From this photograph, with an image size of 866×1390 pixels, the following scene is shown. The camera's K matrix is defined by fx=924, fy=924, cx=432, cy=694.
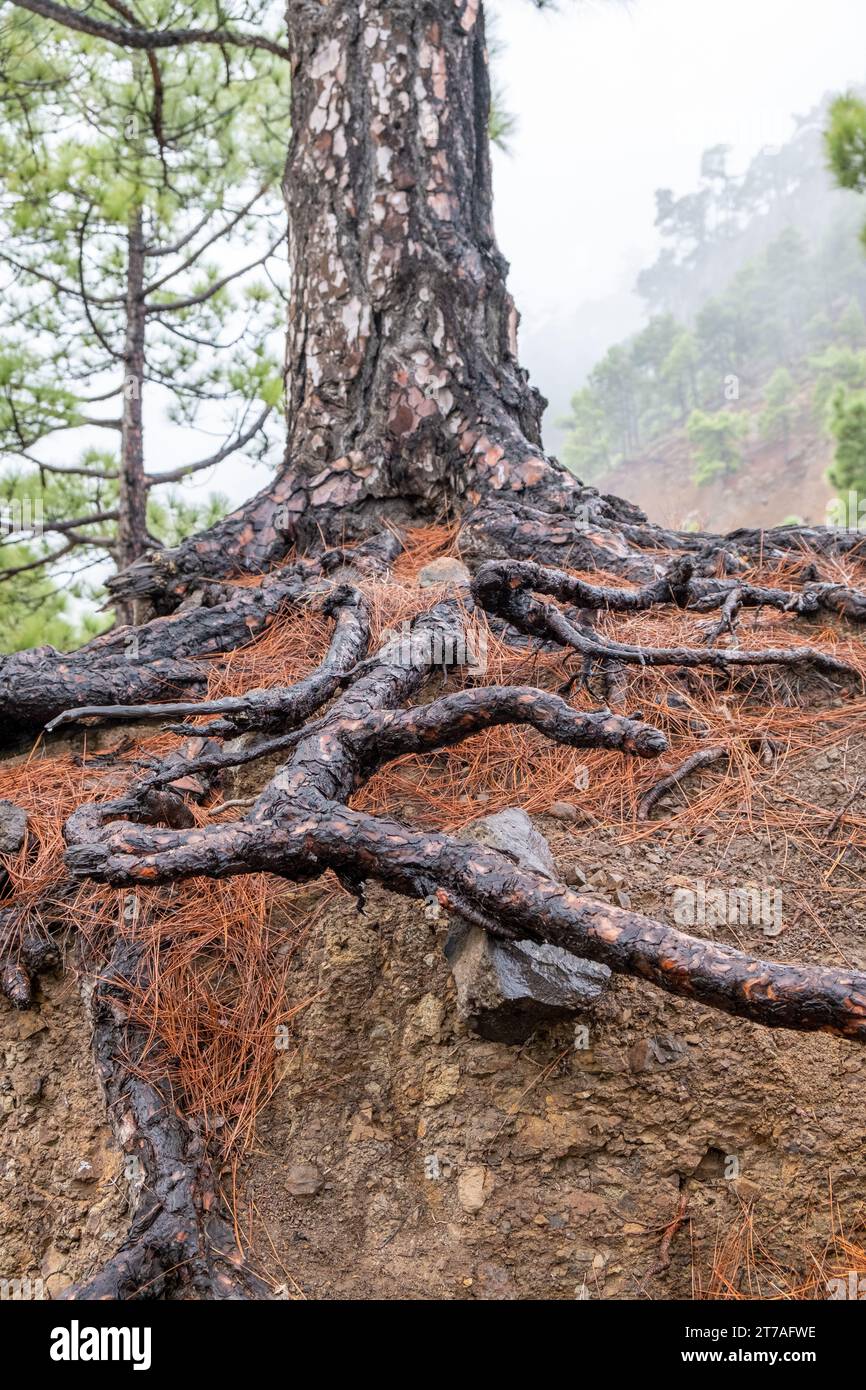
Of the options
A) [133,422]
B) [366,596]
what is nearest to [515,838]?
[366,596]

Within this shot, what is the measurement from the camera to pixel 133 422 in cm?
549

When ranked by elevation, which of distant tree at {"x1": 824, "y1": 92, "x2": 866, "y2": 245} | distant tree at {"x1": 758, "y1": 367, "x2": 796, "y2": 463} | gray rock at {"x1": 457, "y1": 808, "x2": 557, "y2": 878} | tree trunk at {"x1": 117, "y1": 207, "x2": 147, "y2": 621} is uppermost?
distant tree at {"x1": 758, "y1": 367, "x2": 796, "y2": 463}

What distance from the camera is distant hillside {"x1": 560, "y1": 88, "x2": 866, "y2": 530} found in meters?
26.2

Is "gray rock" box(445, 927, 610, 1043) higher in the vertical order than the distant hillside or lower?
lower

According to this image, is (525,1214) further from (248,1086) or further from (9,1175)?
(9,1175)

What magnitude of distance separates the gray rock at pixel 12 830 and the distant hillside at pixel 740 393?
82.2 ft

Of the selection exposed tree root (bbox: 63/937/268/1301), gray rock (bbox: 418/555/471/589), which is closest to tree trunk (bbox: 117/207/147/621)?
gray rock (bbox: 418/555/471/589)

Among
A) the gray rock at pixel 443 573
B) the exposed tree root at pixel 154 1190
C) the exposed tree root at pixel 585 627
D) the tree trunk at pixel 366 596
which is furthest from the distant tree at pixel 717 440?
the exposed tree root at pixel 154 1190

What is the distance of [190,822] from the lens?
73.9 inches

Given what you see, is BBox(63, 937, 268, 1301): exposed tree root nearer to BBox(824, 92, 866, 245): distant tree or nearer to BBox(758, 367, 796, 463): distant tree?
BBox(824, 92, 866, 245): distant tree

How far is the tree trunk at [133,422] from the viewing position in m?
5.38

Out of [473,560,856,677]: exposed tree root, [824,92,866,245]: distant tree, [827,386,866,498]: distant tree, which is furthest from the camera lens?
[827,386,866,498]: distant tree

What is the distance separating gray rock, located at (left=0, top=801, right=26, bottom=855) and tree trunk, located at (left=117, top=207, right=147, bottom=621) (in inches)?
142

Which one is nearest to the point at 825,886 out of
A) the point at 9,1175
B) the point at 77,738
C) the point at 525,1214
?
the point at 525,1214
